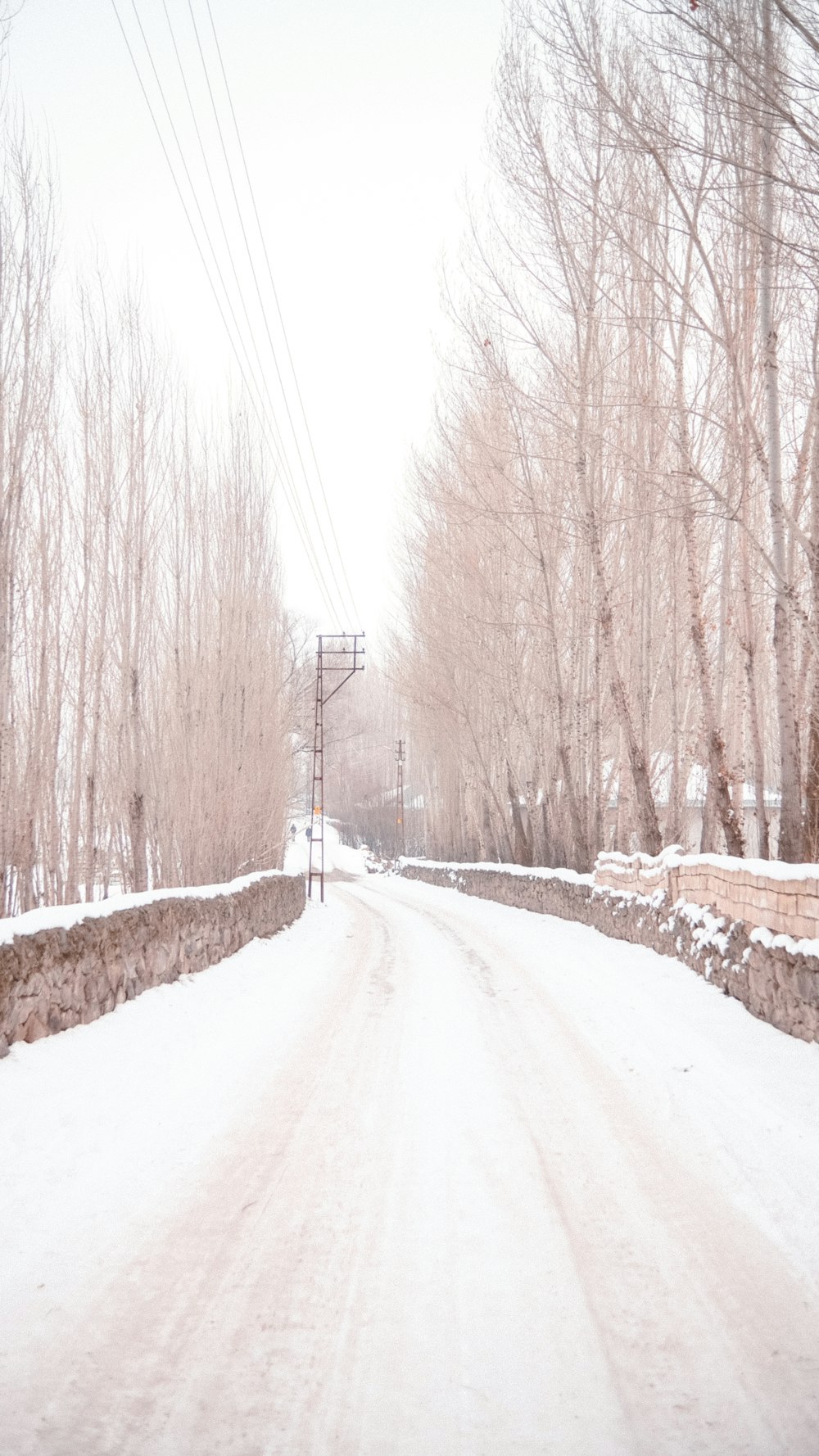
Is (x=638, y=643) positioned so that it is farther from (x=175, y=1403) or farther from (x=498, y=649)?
(x=175, y=1403)

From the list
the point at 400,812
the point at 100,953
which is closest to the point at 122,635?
the point at 100,953

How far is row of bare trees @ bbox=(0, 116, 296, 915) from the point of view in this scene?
28.3 feet

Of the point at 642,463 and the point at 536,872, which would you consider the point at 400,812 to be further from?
the point at 642,463

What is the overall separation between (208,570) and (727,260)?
25.3ft

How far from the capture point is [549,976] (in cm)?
924

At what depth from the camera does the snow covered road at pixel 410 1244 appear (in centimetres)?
221

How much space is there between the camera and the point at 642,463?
15.0 m

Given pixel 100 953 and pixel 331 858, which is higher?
pixel 100 953

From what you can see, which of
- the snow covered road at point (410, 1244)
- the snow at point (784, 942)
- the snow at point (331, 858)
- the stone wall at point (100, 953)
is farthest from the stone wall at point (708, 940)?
the snow at point (331, 858)

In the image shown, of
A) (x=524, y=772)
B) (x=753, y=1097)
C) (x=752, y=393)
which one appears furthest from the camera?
(x=524, y=772)

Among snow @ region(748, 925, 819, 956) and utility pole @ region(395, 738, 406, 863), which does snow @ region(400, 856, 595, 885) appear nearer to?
snow @ region(748, 925, 819, 956)

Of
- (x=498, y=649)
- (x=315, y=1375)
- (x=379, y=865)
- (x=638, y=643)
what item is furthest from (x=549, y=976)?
(x=379, y=865)

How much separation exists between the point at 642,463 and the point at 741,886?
29.7 ft

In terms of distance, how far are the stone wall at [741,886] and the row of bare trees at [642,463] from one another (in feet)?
2.55
